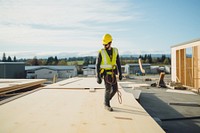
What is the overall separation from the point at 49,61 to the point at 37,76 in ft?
97.8

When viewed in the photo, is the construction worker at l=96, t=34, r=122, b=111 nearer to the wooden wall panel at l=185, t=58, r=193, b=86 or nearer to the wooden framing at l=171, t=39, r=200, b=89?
the wooden framing at l=171, t=39, r=200, b=89

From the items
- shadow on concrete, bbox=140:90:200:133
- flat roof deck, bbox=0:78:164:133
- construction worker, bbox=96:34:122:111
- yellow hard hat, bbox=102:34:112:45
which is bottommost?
shadow on concrete, bbox=140:90:200:133

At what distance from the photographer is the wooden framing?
13.4m

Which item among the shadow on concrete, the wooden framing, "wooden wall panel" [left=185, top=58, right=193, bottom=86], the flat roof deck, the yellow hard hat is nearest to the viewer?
the flat roof deck

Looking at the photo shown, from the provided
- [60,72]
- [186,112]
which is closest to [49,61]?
[60,72]

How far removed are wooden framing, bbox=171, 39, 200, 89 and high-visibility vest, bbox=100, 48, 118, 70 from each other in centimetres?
1079

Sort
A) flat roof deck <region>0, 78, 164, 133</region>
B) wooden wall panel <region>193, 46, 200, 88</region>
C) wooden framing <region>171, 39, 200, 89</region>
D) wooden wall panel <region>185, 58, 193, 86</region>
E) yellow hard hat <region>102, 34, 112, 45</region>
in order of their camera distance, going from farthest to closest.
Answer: wooden wall panel <region>185, 58, 193, 86</region> < wooden framing <region>171, 39, 200, 89</region> < wooden wall panel <region>193, 46, 200, 88</region> < yellow hard hat <region>102, 34, 112, 45</region> < flat roof deck <region>0, 78, 164, 133</region>

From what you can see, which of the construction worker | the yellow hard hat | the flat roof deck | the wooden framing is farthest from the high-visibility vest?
the wooden framing

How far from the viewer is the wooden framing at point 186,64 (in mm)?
13445

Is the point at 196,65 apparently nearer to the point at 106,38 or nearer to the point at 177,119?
the point at 177,119

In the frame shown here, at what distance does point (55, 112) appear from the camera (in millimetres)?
3785

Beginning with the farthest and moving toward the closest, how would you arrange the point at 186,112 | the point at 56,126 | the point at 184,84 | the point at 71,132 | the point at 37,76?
the point at 37,76, the point at 184,84, the point at 186,112, the point at 56,126, the point at 71,132

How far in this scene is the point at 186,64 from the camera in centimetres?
1502

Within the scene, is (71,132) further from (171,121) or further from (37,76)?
(37,76)
